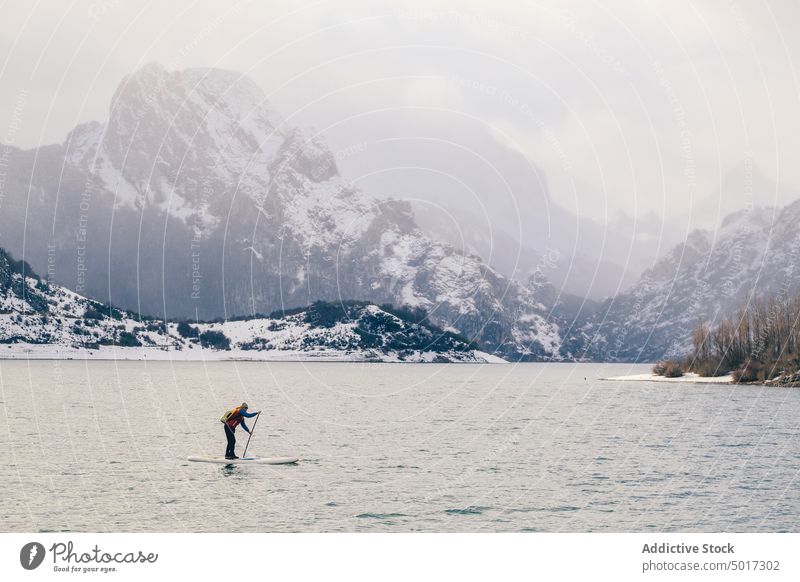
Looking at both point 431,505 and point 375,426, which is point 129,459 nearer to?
point 431,505

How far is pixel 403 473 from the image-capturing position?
68.0 m

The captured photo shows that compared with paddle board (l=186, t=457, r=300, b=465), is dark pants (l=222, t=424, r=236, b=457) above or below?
above

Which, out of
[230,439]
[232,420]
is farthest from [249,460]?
[232,420]

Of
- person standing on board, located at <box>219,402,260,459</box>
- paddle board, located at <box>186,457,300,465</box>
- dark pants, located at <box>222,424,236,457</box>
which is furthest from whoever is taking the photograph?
paddle board, located at <box>186,457,300,465</box>

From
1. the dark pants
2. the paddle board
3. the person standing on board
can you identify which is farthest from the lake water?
the person standing on board

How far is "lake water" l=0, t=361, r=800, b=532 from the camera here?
50.8 m

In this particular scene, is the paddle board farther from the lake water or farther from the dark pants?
the lake water

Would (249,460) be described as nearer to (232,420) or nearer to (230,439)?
(230,439)

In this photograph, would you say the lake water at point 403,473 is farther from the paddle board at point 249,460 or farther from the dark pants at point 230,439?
the dark pants at point 230,439

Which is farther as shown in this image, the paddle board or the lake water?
the paddle board

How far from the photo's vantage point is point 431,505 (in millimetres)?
55125

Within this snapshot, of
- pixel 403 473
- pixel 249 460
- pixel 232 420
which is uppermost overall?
pixel 232 420
